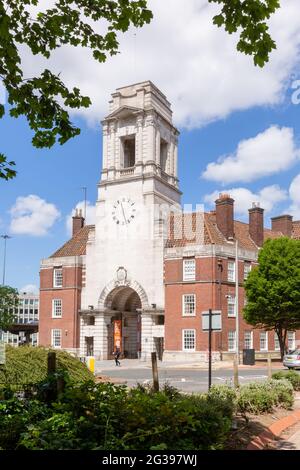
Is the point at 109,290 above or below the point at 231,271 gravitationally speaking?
below

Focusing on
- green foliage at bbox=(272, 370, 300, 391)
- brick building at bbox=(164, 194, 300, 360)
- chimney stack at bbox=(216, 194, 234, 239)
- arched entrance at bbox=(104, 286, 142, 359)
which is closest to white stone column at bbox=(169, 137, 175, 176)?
brick building at bbox=(164, 194, 300, 360)

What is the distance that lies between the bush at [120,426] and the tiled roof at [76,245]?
47.2 meters

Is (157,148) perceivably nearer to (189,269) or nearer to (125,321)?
(189,269)

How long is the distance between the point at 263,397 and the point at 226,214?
37514 millimetres

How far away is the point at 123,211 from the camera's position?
52000mm

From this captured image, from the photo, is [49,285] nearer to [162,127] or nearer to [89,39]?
[162,127]

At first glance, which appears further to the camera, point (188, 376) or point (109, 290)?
point (109, 290)

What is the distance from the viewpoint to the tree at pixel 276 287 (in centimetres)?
4150

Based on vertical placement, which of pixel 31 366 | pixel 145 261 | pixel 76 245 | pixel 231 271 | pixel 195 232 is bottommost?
pixel 31 366

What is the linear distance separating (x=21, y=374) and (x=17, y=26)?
8.52 metres

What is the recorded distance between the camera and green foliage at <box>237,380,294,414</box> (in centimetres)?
1288

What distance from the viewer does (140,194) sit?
51125 mm

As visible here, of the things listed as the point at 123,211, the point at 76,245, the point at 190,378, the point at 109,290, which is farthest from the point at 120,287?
the point at 190,378
